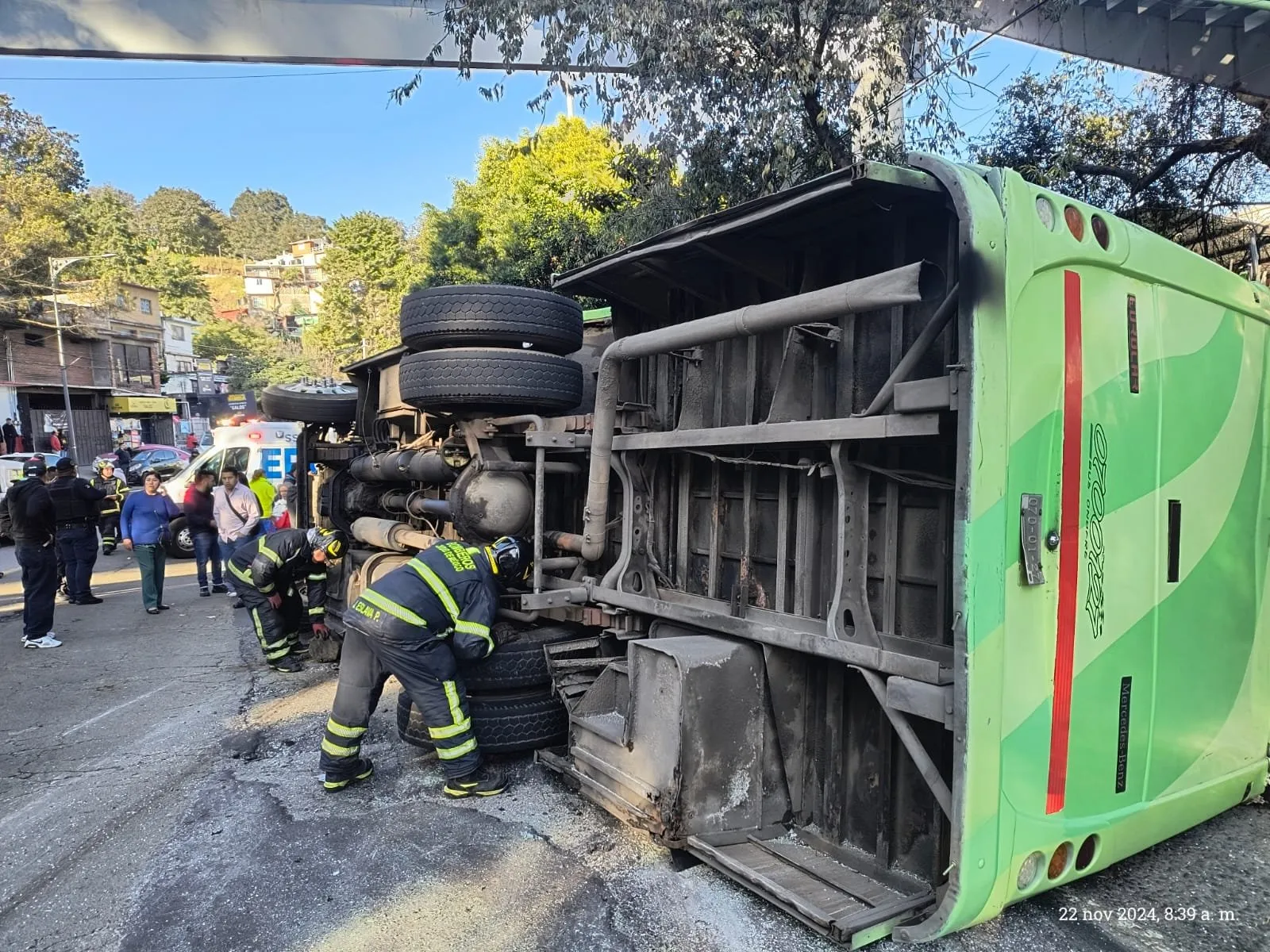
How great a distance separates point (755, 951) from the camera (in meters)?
2.49

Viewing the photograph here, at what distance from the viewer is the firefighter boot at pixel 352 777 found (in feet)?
12.6

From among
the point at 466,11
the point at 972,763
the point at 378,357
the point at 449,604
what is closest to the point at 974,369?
the point at 972,763

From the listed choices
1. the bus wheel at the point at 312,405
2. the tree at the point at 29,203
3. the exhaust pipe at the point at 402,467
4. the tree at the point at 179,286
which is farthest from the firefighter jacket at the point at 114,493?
the tree at the point at 179,286

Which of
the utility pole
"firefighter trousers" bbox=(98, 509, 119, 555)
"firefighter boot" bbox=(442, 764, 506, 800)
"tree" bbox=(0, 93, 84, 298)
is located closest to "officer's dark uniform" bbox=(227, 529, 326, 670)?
"firefighter boot" bbox=(442, 764, 506, 800)

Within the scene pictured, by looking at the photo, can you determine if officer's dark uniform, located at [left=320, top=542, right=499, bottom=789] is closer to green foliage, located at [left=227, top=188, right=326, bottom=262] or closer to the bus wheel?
the bus wheel

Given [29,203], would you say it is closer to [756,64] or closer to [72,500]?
[72,500]

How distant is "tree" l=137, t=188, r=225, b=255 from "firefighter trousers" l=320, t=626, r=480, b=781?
3711 inches

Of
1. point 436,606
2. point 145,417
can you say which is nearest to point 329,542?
point 436,606

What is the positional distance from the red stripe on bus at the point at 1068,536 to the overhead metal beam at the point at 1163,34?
19.9ft

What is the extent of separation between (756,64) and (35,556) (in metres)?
7.76

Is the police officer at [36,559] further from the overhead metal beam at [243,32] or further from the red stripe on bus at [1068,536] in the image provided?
the red stripe on bus at [1068,536]

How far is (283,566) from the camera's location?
5.94 meters

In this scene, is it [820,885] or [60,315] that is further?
[60,315]

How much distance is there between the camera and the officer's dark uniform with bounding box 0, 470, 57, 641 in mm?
7074
